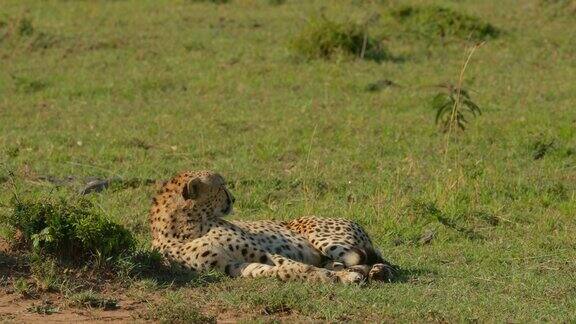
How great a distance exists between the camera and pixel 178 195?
7.54m

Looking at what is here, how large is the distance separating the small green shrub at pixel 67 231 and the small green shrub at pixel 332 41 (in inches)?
340

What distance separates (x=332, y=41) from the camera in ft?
50.9

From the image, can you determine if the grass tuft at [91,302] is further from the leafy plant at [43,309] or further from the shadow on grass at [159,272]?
the shadow on grass at [159,272]

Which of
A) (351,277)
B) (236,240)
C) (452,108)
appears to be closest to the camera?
(351,277)

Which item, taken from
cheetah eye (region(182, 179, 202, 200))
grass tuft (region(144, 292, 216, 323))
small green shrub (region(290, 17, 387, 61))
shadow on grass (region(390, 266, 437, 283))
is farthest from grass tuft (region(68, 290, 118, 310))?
small green shrub (region(290, 17, 387, 61))

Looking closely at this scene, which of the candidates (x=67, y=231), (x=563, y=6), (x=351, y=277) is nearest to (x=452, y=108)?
(x=351, y=277)

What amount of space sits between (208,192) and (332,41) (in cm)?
820

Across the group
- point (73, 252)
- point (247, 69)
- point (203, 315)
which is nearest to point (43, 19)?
point (247, 69)

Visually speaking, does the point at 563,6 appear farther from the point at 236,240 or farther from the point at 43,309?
the point at 43,309

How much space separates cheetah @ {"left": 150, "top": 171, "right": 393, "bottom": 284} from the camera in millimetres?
7207

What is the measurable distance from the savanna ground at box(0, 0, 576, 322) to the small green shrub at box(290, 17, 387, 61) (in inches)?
4.7

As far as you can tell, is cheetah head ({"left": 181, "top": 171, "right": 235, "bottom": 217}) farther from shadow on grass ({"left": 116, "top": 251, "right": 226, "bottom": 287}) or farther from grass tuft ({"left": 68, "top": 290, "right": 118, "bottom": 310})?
grass tuft ({"left": 68, "top": 290, "right": 118, "bottom": 310})

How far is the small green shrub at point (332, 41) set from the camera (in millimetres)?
15500

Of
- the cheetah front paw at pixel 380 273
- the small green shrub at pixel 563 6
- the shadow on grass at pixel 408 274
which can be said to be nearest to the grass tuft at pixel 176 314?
the cheetah front paw at pixel 380 273
